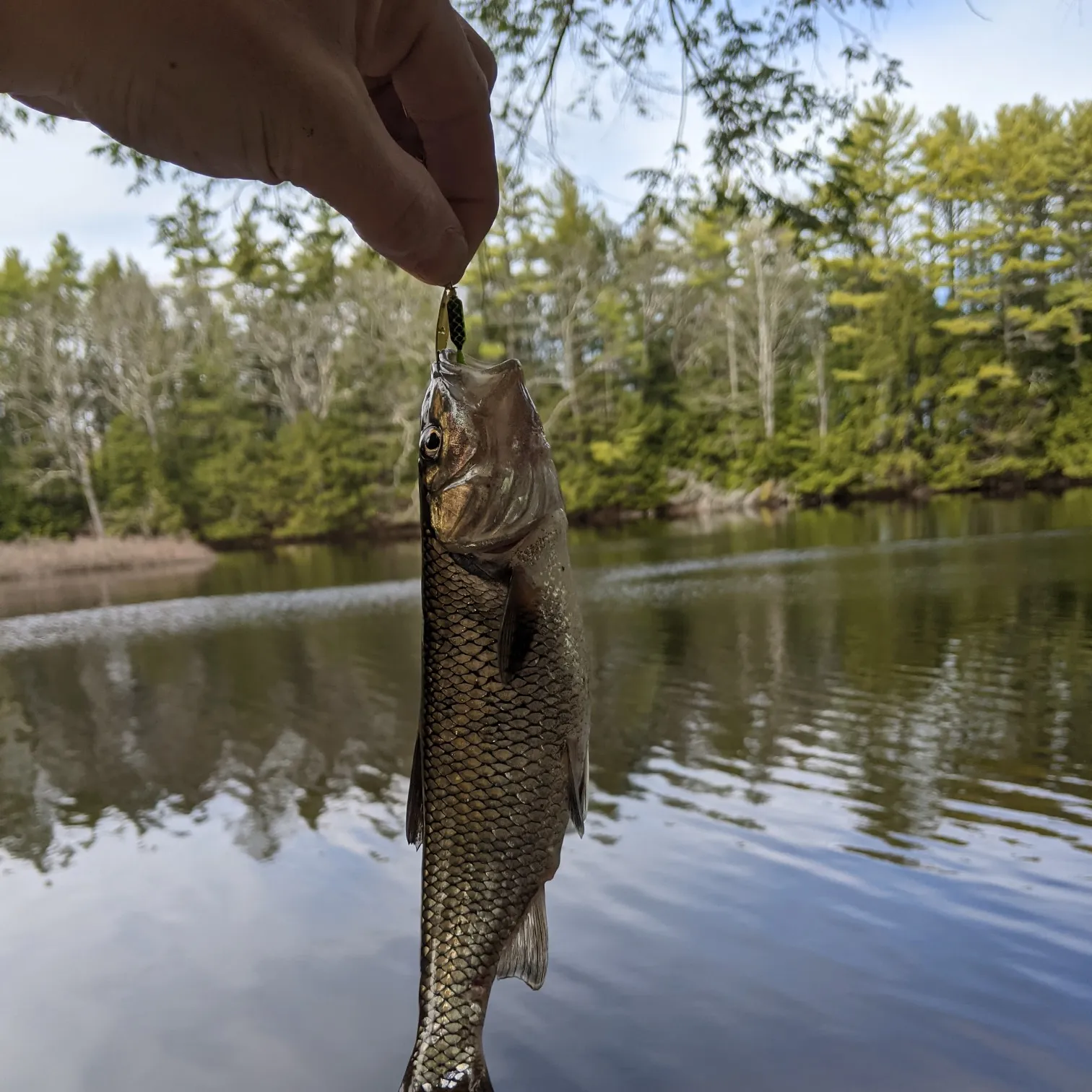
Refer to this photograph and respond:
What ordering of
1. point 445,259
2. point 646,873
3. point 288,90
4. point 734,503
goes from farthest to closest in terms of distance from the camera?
point 734,503 < point 646,873 < point 445,259 < point 288,90

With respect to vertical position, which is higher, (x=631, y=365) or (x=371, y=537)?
(x=631, y=365)

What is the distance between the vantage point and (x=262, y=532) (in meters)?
16.1

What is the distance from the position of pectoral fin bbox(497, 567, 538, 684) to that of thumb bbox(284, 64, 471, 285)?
31cm

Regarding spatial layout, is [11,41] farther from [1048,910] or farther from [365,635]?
[365,635]

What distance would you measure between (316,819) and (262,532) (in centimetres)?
Result: 1320

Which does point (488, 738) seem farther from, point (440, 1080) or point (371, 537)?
point (371, 537)

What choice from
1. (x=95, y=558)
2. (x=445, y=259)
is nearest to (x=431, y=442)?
(x=445, y=259)

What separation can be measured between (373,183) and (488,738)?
0.52m

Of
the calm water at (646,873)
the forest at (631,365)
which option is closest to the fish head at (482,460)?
the calm water at (646,873)

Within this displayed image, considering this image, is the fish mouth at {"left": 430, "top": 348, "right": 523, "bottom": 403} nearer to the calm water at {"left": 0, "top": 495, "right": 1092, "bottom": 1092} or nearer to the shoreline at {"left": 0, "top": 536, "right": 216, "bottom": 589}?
the calm water at {"left": 0, "top": 495, "right": 1092, "bottom": 1092}

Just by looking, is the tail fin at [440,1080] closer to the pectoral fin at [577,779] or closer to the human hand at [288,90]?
the pectoral fin at [577,779]

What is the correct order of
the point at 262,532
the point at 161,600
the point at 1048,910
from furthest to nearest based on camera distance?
the point at 262,532 → the point at 161,600 → the point at 1048,910

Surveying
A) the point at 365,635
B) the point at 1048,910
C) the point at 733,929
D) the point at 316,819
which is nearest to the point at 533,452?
the point at 733,929

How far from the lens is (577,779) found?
0.94 meters
